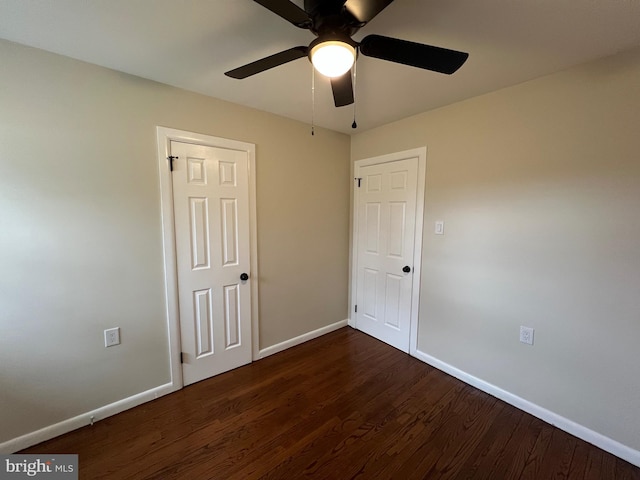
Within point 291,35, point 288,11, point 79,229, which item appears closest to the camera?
point 288,11

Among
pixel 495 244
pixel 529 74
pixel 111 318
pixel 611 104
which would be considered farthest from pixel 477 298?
pixel 111 318

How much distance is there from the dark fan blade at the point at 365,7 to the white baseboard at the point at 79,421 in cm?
264

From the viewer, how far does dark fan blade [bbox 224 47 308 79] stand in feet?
3.73

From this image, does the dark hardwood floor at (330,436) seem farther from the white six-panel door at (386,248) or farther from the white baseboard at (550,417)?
the white six-panel door at (386,248)

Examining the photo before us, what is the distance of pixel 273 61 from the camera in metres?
1.20

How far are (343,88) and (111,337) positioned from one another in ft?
7.27

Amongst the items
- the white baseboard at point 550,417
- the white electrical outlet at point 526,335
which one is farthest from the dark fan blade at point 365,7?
the white baseboard at point 550,417

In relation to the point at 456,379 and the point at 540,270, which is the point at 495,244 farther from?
the point at 456,379

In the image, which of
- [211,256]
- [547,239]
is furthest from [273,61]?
[547,239]

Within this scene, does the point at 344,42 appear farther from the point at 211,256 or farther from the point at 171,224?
the point at 211,256

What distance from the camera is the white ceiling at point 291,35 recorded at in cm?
118

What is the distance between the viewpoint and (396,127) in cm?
262

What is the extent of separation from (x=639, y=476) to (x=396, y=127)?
290cm

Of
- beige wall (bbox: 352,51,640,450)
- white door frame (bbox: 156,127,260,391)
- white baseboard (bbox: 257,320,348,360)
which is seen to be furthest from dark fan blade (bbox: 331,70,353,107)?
white baseboard (bbox: 257,320,348,360)
